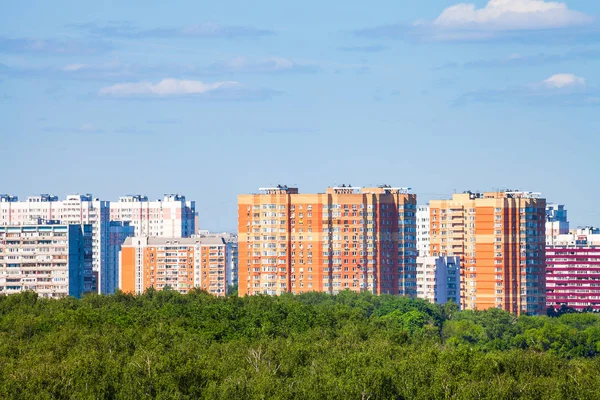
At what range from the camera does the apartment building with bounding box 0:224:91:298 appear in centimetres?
10569

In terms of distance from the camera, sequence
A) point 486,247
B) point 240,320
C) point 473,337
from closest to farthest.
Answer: point 240,320, point 473,337, point 486,247

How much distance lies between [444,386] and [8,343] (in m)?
17.5

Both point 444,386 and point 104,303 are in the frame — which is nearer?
point 444,386

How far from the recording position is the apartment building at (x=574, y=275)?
11869 cm

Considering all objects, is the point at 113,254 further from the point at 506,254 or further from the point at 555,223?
the point at 506,254

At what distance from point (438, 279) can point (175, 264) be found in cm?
2660

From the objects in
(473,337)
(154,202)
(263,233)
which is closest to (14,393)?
(473,337)

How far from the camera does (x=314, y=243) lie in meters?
100

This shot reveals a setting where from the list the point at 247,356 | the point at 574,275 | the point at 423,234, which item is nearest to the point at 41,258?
the point at 423,234

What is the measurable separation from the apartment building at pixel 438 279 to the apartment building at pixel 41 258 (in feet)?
81.5

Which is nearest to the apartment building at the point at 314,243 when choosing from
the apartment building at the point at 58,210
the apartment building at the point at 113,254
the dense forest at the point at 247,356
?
the dense forest at the point at 247,356

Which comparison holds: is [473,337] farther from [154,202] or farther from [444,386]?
[154,202]

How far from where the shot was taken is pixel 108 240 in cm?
14975

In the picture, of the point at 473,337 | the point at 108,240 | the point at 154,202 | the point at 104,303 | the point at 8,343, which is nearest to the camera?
the point at 8,343
